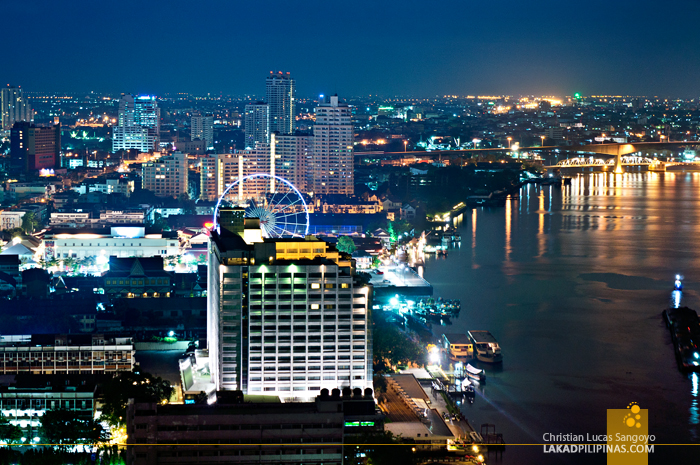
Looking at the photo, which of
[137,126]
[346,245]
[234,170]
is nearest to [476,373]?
[346,245]

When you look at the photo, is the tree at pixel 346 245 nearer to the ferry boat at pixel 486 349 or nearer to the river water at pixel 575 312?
the river water at pixel 575 312

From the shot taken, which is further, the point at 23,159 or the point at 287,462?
the point at 23,159

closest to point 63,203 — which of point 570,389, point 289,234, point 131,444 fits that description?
point 289,234

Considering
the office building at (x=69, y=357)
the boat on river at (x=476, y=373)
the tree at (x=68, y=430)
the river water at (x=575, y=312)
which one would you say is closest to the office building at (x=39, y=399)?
the tree at (x=68, y=430)

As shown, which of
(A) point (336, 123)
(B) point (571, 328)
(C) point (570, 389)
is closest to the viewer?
(C) point (570, 389)

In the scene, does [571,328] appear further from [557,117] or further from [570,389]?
[557,117]

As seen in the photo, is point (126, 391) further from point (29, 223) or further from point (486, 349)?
point (29, 223)

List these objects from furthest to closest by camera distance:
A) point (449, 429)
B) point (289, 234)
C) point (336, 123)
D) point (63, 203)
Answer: point (336, 123) → point (63, 203) → point (289, 234) → point (449, 429)

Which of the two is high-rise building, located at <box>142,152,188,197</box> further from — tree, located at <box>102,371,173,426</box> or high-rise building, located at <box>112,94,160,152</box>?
tree, located at <box>102,371,173,426</box>
